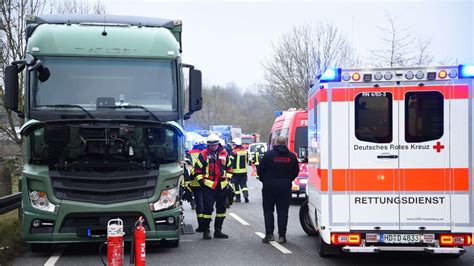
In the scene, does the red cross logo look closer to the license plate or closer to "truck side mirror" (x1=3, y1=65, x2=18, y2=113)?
the license plate

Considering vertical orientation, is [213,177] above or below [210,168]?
below

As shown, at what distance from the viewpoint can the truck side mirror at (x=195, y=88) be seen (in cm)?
979

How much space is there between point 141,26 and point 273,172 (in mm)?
3314

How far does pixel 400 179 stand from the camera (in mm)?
7793

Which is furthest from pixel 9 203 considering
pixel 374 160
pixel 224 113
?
pixel 224 113

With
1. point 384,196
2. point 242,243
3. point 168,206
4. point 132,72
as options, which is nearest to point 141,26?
point 132,72

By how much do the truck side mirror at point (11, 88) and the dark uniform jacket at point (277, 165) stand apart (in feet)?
13.6

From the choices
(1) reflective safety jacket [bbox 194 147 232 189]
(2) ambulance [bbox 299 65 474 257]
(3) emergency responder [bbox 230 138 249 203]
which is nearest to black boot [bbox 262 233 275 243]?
(1) reflective safety jacket [bbox 194 147 232 189]

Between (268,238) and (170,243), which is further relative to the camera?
(268,238)

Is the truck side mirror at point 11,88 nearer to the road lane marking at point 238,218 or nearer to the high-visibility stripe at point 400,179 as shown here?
the high-visibility stripe at point 400,179

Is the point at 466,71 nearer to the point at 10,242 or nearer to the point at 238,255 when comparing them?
the point at 238,255

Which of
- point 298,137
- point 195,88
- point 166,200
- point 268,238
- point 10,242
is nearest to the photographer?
point 166,200

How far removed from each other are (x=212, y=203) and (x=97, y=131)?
293 cm

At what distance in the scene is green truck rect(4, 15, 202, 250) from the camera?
881 centimetres
